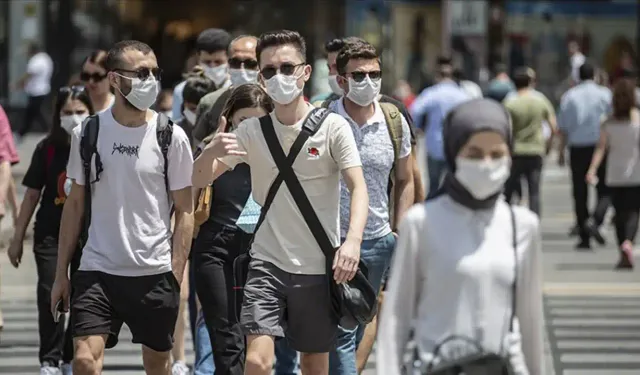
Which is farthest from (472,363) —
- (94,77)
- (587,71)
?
(587,71)

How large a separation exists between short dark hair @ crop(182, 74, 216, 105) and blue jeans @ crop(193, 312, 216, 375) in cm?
145

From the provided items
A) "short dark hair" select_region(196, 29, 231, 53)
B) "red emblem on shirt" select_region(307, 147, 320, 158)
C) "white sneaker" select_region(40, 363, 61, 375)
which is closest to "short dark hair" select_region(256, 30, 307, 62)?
"red emblem on shirt" select_region(307, 147, 320, 158)

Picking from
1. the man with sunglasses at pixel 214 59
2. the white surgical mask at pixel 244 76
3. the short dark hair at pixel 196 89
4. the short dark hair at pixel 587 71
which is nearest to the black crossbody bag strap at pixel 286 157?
the white surgical mask at pixel 244 76

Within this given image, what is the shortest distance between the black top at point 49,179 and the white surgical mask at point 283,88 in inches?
82.5

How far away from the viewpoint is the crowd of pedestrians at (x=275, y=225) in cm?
488

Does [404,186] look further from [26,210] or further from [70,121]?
[26,210]

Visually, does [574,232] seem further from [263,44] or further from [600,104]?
[263,44]

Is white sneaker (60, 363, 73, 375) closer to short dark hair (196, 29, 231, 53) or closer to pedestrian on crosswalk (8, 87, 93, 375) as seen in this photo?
pedestrian on crosswalk (8, 87, 93, 375)

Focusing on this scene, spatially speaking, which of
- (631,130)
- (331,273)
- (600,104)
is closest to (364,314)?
(331,273)

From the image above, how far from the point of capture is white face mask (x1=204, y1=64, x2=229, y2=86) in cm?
957

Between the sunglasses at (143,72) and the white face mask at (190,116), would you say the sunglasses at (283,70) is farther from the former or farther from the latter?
the white face mask at (190,116)

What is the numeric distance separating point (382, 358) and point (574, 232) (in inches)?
508

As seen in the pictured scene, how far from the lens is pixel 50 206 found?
8.51 metres

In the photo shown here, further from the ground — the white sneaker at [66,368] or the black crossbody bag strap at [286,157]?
the black crossbody bag strap at [286,157]
